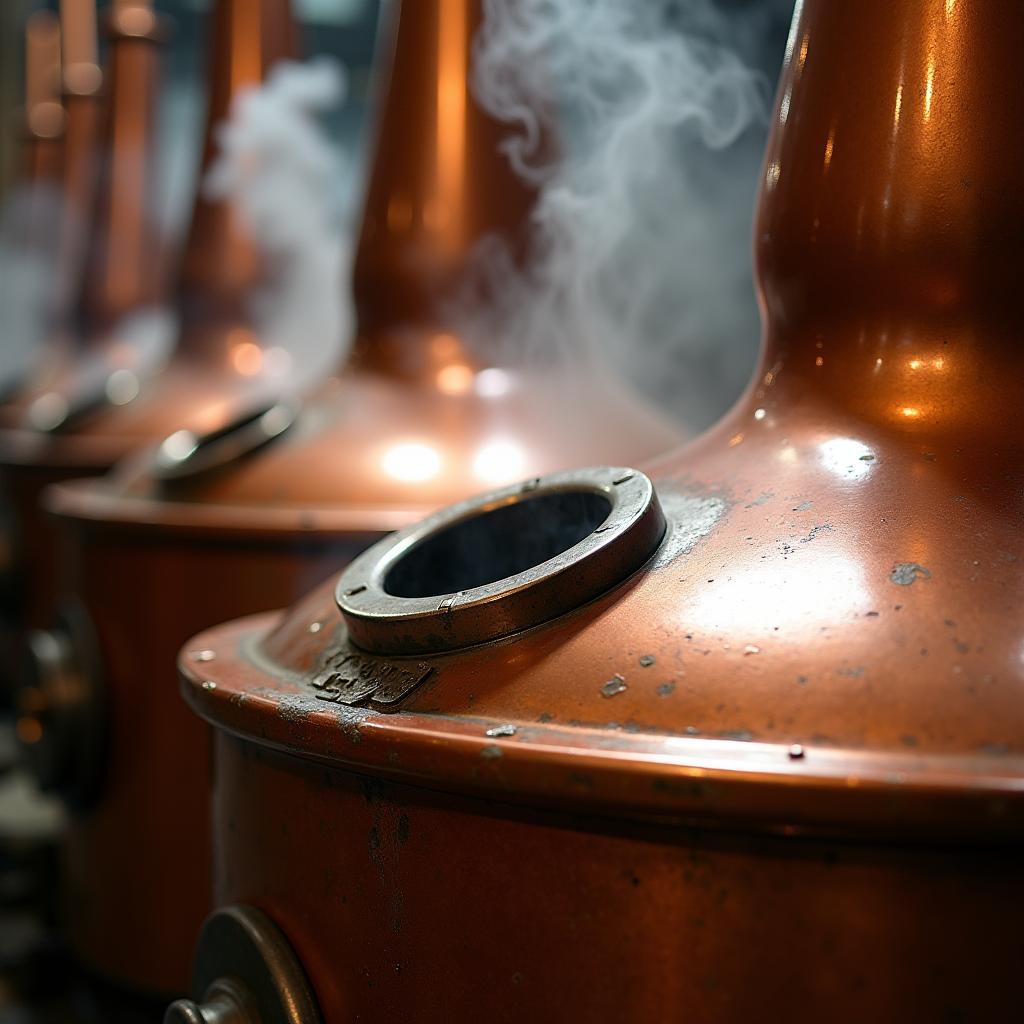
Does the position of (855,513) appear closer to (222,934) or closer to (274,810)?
(274,810)

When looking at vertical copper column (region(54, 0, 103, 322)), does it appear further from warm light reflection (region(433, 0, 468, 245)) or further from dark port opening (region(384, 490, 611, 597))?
dark port opening (region(384, 490, 611, 597))

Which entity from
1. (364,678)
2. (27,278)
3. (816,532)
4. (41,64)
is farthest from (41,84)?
(816,532)

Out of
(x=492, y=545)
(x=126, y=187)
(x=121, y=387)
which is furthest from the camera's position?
(x=126, y=187)

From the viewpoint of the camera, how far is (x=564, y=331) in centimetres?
280

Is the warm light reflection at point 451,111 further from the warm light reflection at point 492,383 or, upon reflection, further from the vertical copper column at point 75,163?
the vertical copper column at point 75,163

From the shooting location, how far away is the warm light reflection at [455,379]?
8.80 ft

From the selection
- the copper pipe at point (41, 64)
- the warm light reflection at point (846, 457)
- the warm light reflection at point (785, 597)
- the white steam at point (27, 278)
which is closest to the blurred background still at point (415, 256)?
the warm light reflection at point (846, 457)

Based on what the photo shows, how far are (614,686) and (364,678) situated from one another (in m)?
0.28

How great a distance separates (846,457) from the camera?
136 centimetres

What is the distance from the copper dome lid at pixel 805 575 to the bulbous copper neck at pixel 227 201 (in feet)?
7.61

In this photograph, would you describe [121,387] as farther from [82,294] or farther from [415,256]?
[415,256]

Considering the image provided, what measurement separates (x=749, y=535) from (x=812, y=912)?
0.38 meters

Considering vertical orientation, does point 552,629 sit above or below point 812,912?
above

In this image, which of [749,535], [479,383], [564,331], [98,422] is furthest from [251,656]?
[98,422]
